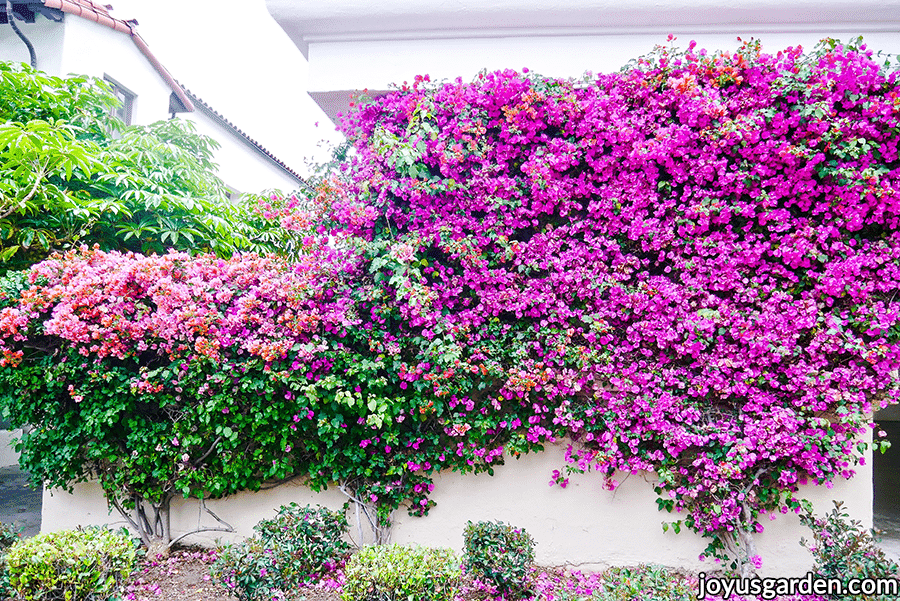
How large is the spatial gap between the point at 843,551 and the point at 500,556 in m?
2.55

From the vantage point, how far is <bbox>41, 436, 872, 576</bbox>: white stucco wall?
418 cm

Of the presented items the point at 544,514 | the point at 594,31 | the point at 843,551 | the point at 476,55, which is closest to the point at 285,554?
the point at 544,514

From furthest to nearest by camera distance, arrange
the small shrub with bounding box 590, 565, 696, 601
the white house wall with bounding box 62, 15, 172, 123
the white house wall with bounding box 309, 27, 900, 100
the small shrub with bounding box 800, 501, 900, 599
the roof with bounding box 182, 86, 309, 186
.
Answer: the roof with bounding box 182, 86, 309, 186 → the white house wall with bounding box 62, 15, 172, 123 → the white house wall with bounding box 309, 27, 900, 100 → the small shrub with bounding box 800, 501, 900, 599 → the small shrub with bounding box 590, 565, 696, 601

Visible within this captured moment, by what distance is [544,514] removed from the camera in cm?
425

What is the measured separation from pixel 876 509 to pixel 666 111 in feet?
19.1

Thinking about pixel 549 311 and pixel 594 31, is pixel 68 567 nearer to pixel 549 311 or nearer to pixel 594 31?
pixel 549 311

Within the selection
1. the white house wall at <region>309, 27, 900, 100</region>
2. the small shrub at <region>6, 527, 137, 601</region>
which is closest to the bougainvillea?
the small shrub at <region>6, 527, 137, 601</region>

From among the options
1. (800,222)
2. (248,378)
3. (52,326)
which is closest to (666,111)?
(800,222)

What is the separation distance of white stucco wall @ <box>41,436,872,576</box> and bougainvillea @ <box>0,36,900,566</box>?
0.76 feet

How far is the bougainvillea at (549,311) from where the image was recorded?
3758 millimetres

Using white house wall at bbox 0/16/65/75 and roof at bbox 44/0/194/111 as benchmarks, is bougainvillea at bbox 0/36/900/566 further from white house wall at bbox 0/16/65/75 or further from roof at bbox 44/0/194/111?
roof at bbox 44/0/194/111

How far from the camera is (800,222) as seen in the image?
3.86 metres

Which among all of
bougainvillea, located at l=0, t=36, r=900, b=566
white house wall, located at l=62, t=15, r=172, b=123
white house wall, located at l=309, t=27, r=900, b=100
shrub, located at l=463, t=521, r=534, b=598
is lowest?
shrub, located at l=463, t=521, r=534, b=598

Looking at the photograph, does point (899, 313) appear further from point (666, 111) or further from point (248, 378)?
point (248, 378)
